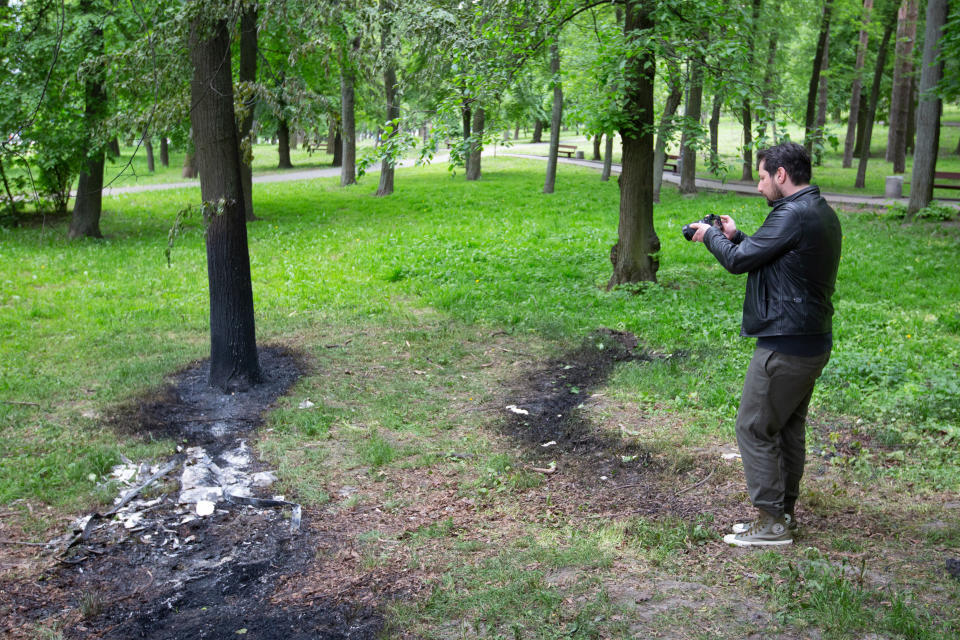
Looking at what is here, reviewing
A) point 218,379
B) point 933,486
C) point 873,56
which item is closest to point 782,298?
point 933,486

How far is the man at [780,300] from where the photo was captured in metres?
3.94

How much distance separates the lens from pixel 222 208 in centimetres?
688

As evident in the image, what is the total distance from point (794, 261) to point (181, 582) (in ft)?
12.4

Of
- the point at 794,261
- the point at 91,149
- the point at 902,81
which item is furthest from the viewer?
the point at 902,81

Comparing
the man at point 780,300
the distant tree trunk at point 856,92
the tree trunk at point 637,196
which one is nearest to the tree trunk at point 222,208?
the man at point 780,300

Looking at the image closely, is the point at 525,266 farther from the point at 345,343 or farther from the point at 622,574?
the point at 622,574

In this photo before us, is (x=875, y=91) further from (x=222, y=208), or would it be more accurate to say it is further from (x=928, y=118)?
(x=222, y=208)

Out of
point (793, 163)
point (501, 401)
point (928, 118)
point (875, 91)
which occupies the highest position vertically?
point (875, 91)

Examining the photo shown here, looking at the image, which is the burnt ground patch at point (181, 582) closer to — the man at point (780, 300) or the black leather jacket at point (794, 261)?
the man at point (780, 300)

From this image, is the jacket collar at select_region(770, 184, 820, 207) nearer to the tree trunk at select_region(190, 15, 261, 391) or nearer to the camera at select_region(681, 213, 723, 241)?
the camera at select_region(681, 213, 723, 241)

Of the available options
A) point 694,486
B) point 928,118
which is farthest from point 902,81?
point 694,486

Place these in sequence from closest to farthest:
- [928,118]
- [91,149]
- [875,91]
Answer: [91,149]
[928,118]
[875,91]

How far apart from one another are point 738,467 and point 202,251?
12.0 m

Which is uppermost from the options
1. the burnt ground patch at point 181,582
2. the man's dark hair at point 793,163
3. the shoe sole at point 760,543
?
the man's dark hair at point 793,163
